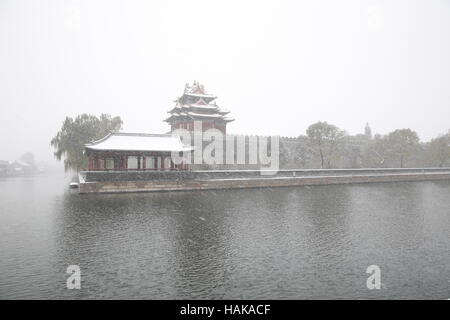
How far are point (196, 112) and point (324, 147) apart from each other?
22.9 metres

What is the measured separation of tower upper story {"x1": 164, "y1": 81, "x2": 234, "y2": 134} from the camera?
1793 inches

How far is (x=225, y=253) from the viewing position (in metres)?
9.66

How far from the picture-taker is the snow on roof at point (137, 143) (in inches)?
1162

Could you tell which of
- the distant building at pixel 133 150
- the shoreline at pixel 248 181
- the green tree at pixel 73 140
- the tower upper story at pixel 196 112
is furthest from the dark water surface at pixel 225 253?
the tower upper story at pixel 196 112

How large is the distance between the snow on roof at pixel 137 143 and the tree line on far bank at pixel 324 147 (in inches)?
430

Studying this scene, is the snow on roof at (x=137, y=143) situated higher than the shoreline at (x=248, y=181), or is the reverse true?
the snow on roof at (x=137, y=143)

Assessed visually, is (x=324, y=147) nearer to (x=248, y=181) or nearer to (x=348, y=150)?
(x=348, y=150)

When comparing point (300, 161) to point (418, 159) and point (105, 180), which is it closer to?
point (418, 159)

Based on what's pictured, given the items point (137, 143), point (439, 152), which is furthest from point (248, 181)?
point (439, 152)

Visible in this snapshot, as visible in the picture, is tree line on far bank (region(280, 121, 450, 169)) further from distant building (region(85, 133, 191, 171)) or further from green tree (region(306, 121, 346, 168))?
distant building (region(85, 133, 191, 171))

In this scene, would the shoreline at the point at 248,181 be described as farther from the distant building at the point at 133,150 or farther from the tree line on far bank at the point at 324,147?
the tree line on far bank at the point at 324,147
